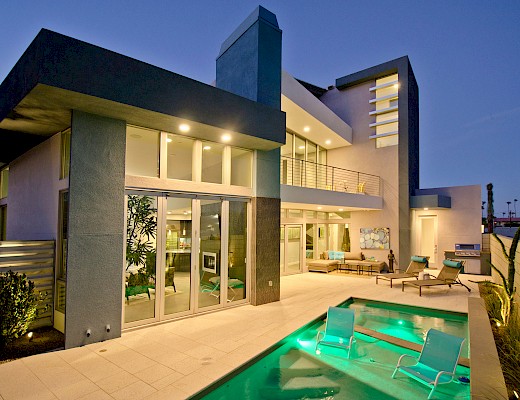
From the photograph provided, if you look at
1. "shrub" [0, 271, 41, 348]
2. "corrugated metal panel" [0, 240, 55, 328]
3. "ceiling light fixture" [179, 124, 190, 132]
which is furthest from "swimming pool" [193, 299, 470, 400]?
"ceiling light fixture" [179, 124, 190, 132]

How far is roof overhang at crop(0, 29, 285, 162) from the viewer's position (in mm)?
5035

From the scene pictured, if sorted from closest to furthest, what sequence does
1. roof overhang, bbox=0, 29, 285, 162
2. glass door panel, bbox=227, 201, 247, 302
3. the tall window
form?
roof overhang, bbox=0, 29, 285, 162, the tall window, glass door panel, bbox=227, 201, 247, 302

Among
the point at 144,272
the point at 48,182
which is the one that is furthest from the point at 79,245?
the point at 48,182

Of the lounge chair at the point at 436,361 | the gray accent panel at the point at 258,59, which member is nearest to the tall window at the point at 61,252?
the gray accent panel at the point at 258,59

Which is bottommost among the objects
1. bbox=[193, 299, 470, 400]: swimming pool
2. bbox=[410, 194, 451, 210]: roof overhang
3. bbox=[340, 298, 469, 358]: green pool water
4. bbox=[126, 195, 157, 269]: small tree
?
bbox=[340, 298, 469, 358]: green pool water

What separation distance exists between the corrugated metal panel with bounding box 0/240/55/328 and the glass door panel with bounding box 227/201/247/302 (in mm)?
3978

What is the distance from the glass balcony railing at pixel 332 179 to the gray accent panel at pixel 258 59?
6145 millimetres

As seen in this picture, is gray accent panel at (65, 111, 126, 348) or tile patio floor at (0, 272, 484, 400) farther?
gray accent panel at (65, 111, 126, 348)

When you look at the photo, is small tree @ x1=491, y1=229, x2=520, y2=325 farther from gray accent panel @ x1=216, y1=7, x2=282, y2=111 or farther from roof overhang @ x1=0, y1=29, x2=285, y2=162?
gray accent panel @ x1=216, y1=7, x2=282, y2=111

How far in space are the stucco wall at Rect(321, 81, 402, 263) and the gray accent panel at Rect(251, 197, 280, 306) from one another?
889cm

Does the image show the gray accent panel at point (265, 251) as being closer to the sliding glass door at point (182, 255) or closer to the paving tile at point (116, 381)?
the sliding glass door at point (182, 255)

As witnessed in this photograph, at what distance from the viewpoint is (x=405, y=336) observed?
23.6ft

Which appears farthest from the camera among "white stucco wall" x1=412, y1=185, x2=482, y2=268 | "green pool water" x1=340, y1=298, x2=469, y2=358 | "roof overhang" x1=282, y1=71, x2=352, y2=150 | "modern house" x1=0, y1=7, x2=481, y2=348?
"white stucco wall" x1=412, y1=185, x2=482, y2=268

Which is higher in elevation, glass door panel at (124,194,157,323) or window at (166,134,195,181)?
window at (166,134,195,181)
